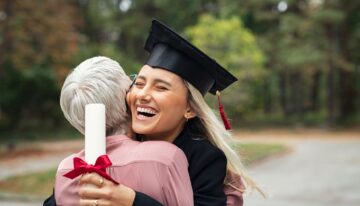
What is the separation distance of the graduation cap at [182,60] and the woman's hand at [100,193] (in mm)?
420

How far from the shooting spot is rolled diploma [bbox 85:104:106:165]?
52.3 inches

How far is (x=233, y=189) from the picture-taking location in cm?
172

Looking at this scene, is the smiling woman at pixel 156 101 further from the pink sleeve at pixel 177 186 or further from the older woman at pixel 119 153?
the pink sleeve at pixel 177 186

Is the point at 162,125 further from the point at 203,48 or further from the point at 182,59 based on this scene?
the point at 203,48

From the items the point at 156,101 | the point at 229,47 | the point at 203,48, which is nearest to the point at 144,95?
the point at 156,101

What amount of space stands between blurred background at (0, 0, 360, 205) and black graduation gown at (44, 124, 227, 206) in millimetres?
15395

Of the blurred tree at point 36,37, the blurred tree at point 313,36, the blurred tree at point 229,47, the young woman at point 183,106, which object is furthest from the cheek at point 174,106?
the blurred tree at point 313,36

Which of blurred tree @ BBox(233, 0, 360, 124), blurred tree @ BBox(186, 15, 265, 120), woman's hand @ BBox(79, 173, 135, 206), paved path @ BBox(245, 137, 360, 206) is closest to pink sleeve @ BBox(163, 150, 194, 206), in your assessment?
woman's hand @ BBox(79, 173, 135, 206)

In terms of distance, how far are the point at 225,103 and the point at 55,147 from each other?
666 cm

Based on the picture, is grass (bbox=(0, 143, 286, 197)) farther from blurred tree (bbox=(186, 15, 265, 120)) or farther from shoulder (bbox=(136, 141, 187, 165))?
shoulder (bbox=(136, 141, 187, 165))

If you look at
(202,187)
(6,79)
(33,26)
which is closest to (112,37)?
(6,79)

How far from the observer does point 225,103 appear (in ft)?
64.1

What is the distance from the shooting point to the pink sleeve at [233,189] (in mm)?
1690

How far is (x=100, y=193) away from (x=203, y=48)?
17391 mm
